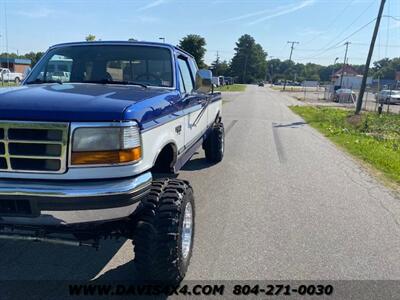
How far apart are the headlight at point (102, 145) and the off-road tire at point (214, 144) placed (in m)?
5.14

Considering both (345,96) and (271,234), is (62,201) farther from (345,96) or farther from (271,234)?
(345,96)

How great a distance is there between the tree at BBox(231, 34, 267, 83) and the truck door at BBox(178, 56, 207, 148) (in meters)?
141

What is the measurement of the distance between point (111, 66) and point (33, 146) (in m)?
2.05

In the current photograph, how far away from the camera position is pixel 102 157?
279 centimetres

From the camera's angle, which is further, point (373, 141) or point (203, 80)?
point (373, 141)

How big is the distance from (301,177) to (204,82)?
3.31m

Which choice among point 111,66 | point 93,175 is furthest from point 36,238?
point 111,66

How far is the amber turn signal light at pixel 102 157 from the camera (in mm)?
2754

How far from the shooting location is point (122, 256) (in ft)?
12.9

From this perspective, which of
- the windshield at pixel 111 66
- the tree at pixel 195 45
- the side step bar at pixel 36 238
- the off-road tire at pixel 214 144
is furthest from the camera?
the tree at pixel 195 45

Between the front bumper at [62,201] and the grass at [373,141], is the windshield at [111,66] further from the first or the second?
the grass at [373,141]

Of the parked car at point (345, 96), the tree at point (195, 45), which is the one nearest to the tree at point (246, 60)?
the tree at point (195, 45)

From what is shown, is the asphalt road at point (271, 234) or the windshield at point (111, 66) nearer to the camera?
the asphalt road at point (271, 234)

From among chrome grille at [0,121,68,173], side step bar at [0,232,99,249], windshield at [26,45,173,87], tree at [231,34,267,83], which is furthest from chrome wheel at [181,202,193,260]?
tree at [231,34,267,83]
